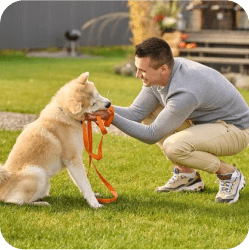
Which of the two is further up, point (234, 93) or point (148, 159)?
point (234, 93)

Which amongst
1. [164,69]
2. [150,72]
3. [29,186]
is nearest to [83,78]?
[150,72]

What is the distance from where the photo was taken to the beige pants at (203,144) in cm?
325

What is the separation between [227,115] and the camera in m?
3.43

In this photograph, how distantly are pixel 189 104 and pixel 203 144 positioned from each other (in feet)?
1.21

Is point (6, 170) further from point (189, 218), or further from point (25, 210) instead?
point (189, 218)

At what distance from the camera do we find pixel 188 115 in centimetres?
319

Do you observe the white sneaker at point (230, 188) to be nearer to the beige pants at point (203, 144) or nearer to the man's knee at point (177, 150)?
the beige pants at point (203, 144)

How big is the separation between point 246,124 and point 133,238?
145 cm

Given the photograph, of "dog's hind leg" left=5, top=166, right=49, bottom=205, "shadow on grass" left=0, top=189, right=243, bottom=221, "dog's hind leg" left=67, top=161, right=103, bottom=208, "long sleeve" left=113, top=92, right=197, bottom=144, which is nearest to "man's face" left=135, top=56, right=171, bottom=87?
"long sleeve" left=113, top=92, right=197, bottom=144

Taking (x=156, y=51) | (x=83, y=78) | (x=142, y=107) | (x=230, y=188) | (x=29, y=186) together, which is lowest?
(x=230, y=188)

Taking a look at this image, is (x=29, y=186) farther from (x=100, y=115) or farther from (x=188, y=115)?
(x=188, y=115)

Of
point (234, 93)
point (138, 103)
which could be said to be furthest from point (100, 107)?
point (234, 93)

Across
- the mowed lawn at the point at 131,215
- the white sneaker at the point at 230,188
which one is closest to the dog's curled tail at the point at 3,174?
the mowed lawn at the point at 131,215

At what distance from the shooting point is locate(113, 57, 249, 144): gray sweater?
3131 millimetres
